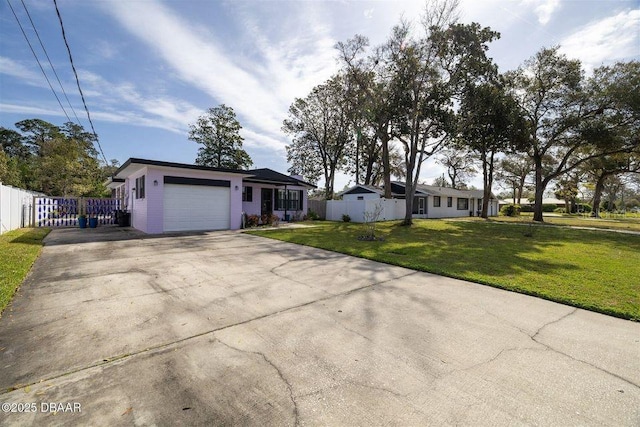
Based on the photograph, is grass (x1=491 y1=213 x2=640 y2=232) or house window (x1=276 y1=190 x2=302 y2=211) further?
house window (x1=276 y1=190 x2=302 y2=211)

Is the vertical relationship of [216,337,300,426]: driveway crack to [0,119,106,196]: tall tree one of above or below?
below

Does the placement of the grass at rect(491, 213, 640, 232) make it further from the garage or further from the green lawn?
the garage

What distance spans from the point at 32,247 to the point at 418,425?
34.8 feet

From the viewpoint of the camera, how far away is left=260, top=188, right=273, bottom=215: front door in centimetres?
1877

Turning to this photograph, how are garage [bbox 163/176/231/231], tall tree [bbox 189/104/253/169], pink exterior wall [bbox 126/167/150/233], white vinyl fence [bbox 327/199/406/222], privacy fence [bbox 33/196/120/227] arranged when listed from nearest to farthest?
pink exterior wall [bbox 126/167/150/233] < garage [bbox 163/176/231/231] < privacy fence [bbox 33/196/120/227] < white vinyl fence [bbox 327/199/406/222] < tall tree [bbox 189/104/253/169]

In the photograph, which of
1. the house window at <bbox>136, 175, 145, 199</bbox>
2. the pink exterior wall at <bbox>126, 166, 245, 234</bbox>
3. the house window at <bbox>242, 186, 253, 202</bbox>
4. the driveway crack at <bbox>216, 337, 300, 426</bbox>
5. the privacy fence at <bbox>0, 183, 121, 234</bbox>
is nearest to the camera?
the driveway crack at <bbox>216, 337, 300, 426</bbox>

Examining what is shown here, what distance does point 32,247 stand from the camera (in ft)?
25.3

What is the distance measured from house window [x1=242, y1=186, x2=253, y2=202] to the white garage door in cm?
384

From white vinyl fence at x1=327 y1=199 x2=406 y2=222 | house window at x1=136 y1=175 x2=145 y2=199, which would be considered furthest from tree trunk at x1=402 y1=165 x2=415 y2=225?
house window at x1=136 y1=175 x2=145 y2=199

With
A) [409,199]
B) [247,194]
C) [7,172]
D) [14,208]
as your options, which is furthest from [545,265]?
[7,172]

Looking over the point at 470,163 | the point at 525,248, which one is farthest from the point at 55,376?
the point at 470,163

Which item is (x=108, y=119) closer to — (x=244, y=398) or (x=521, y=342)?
(x=244, y=398)

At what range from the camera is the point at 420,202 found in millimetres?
27500

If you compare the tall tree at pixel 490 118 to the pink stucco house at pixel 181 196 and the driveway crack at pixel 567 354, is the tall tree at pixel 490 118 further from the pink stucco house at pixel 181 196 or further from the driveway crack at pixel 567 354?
the driveway crack at pixel 567 354
